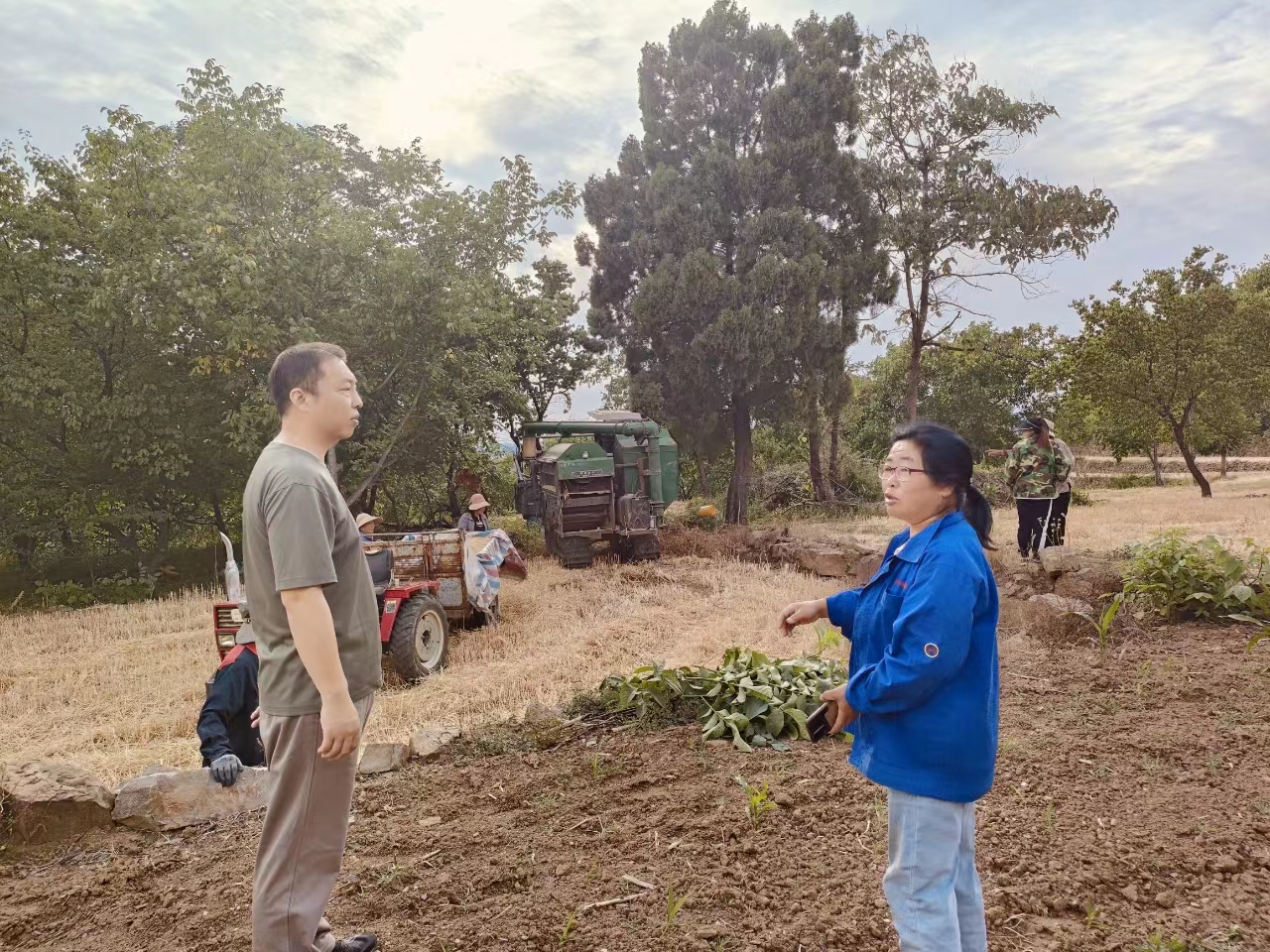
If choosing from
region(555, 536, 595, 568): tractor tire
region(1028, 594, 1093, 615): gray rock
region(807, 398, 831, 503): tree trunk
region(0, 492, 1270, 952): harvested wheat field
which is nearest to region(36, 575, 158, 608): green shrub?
region(555, 536, 595, 568): tractor tire

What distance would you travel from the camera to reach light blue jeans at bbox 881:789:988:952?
1805mm

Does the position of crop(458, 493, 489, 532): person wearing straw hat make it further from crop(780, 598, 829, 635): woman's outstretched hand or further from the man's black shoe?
crop(780, 598, 829, 635): woman's outstretched hand

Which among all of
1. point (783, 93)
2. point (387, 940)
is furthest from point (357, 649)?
point (783, 93)

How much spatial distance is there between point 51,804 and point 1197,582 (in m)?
6.90

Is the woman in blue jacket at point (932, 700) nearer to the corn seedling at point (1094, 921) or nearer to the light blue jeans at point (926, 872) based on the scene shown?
the light blue jeans at point (926, 872)

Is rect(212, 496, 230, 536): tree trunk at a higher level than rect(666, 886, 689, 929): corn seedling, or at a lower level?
higher

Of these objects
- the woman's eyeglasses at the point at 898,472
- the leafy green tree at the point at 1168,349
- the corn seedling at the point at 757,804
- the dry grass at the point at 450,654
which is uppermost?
the leafy green tree at the point at 1168,349

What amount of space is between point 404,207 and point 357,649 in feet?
34.2

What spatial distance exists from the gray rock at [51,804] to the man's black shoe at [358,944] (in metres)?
1.70

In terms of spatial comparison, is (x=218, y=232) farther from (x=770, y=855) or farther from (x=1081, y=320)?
(x=1081, y=320)

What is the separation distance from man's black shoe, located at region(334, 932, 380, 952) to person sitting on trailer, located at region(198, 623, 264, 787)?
1.34 m

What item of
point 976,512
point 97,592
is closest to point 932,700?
point 976,512

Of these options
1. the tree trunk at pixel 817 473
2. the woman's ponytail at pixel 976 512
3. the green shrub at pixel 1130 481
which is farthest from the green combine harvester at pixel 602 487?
the green shrub at pixel 1130 481

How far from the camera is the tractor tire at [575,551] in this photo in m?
12.0
